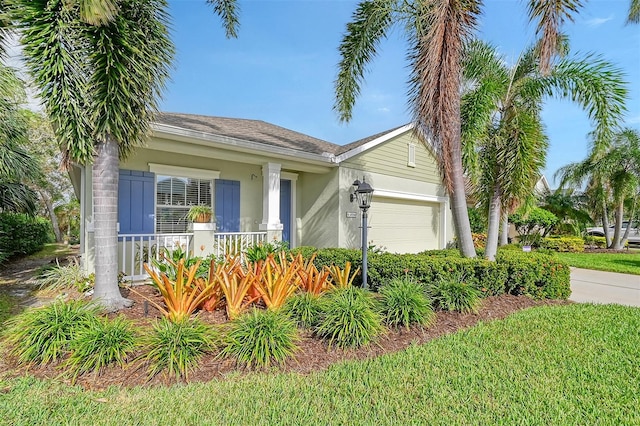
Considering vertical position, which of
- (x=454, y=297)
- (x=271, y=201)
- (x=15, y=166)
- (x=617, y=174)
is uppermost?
(x=617, y=174)

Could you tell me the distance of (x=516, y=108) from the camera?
7.89 metres

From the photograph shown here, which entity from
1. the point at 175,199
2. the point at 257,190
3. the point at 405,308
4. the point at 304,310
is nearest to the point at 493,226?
the point at 405,308

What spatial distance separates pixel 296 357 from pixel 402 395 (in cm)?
134

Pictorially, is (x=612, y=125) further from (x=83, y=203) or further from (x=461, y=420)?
(x=83, y=203)

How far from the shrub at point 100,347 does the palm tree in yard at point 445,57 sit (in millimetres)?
6325

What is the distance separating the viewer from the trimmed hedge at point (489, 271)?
6.04 m

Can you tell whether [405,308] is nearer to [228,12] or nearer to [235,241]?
[235,241]

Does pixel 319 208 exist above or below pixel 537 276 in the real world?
above

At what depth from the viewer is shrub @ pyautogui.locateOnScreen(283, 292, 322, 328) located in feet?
14.9

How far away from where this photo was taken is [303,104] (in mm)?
12445

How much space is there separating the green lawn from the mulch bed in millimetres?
160

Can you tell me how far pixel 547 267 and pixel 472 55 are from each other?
544 cm

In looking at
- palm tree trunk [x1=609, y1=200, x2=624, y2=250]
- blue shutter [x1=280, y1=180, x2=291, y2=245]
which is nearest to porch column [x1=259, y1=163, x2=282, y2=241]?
blue shutter [x1=280, y1=180, x2=291, y2=245]

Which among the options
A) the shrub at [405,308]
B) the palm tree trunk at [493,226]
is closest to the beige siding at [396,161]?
the palm tree trunk at [493,226]
